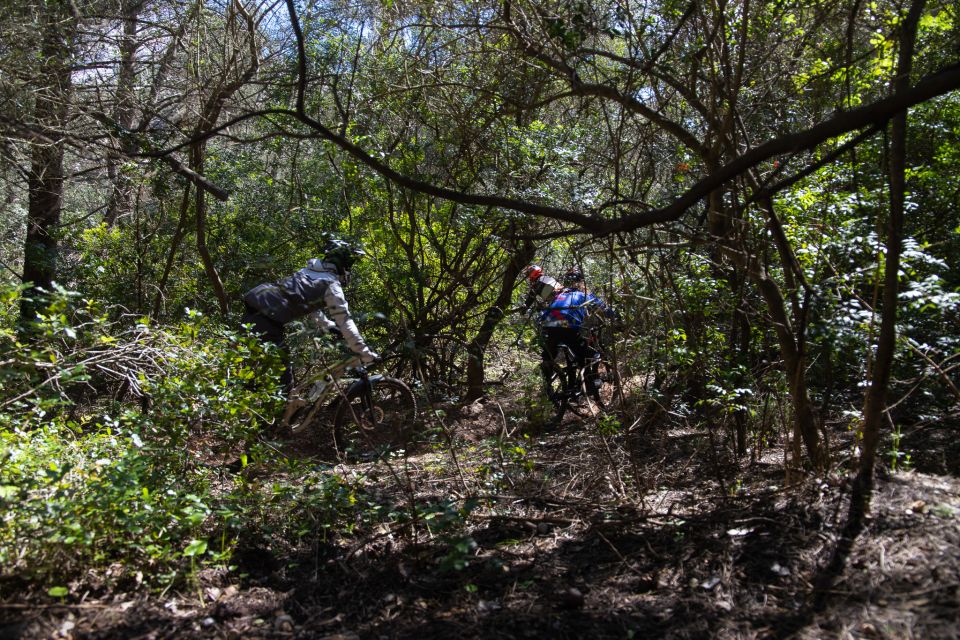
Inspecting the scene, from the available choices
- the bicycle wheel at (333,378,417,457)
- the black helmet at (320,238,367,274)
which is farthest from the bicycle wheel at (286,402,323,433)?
the black helmet at (320,238,367,274)

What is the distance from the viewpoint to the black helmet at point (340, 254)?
5.90 m

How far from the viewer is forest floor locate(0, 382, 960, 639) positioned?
2.65 metres

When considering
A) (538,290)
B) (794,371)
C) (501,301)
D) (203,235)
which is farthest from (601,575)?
(203,235)

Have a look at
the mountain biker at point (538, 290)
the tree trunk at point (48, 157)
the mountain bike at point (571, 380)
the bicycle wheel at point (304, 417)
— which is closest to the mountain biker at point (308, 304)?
the bicycle wheel at point (304, 417)

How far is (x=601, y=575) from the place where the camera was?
324cm

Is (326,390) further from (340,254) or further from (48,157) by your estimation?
(48,157)

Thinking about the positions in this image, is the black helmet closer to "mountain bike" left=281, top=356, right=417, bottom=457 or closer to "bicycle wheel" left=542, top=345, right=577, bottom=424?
"mountain bike" left=281, top=356, right=417, bottom=457

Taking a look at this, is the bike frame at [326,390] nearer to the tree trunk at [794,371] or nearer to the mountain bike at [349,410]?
Answer: the mountain bike at [349,410]

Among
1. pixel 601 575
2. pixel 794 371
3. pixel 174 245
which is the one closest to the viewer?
pixel 601 575

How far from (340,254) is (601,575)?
12.0 ft

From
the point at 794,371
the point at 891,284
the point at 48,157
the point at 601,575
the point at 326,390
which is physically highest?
the point at 48,157

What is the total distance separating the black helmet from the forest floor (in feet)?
8.36

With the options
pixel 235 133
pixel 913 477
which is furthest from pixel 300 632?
pixel 235 133

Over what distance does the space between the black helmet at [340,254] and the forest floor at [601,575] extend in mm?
2547
